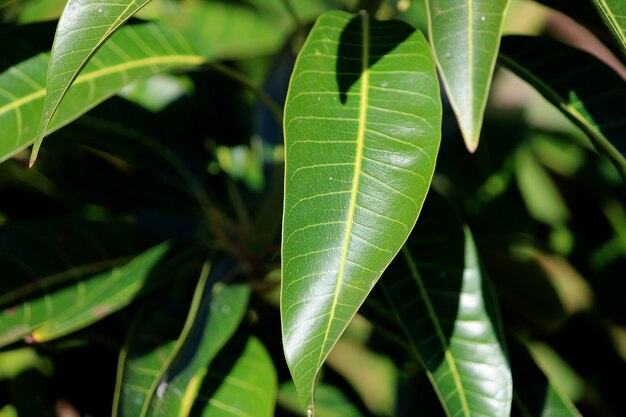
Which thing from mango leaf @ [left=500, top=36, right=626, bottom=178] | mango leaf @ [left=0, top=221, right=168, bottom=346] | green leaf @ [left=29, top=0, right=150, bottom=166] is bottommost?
mango leaf @ [left=0, top=221, right=168, bottom=346]

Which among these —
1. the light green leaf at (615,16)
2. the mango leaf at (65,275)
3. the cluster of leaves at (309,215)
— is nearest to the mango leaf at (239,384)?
the cluster of leaves at (309,215)

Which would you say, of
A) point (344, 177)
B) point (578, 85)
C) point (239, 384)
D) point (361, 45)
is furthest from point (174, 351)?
point (578, 85)

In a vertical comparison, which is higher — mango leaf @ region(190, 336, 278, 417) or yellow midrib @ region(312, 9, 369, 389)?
yellow midrib @ region(312, 9, 369, 389)

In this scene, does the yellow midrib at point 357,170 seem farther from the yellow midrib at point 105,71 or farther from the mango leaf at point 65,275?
the mango leaf at point 65,275

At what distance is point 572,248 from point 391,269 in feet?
2.55

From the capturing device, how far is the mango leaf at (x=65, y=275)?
105cm

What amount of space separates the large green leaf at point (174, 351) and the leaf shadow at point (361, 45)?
1.12ft

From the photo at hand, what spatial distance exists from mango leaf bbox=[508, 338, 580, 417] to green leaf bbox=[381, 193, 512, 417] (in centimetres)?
14

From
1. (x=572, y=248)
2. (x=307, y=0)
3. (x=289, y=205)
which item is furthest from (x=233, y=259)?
(x=307, y=0)

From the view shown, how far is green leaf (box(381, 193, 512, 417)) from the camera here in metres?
0.92

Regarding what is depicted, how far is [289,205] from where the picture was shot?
2.50 ft

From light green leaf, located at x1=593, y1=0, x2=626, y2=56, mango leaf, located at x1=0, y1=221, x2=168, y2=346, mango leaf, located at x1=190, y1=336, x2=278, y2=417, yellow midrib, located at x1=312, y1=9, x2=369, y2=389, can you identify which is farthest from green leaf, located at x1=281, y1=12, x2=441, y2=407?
mango leaf, located at x1=0, y1=221, x2=168, y2=346

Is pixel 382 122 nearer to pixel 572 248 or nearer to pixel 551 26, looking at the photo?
→ pixel 572 248

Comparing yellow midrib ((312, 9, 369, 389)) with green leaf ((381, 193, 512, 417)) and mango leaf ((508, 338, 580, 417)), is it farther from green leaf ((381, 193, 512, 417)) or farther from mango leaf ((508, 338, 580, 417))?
mango leaf ((508, 338, 580, 417))
